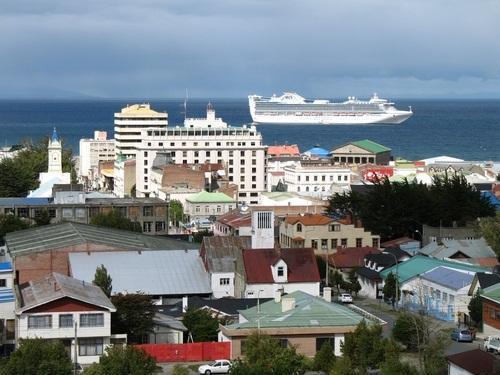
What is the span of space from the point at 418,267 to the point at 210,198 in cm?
3370

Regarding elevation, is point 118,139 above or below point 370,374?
above

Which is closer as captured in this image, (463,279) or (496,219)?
(463,279)

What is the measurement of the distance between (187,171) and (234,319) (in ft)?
174

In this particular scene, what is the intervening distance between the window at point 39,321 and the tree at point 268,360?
6308mm

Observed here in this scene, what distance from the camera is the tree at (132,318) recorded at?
3831 centimetres

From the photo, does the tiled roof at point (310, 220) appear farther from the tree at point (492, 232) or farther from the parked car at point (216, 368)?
the parked car at point (216, 368)

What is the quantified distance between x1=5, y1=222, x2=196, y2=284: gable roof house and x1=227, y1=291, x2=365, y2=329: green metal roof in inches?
417

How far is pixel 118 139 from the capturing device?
13825 cm

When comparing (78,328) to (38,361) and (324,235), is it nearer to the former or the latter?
(38,361)

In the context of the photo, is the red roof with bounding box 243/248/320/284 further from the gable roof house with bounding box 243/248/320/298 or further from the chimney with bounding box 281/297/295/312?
the chimney with bounding box 281/297/295/312

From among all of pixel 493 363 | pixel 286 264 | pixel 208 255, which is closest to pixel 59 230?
pixel 208 255

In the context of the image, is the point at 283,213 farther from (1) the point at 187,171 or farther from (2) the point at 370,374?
(2) the point at 370,374

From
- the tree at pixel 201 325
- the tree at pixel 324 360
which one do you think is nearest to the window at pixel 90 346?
the tree at pixel 201 325

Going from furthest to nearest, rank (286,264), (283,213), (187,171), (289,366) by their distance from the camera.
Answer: (187,171), (283,213), (286,264), (289,366)
